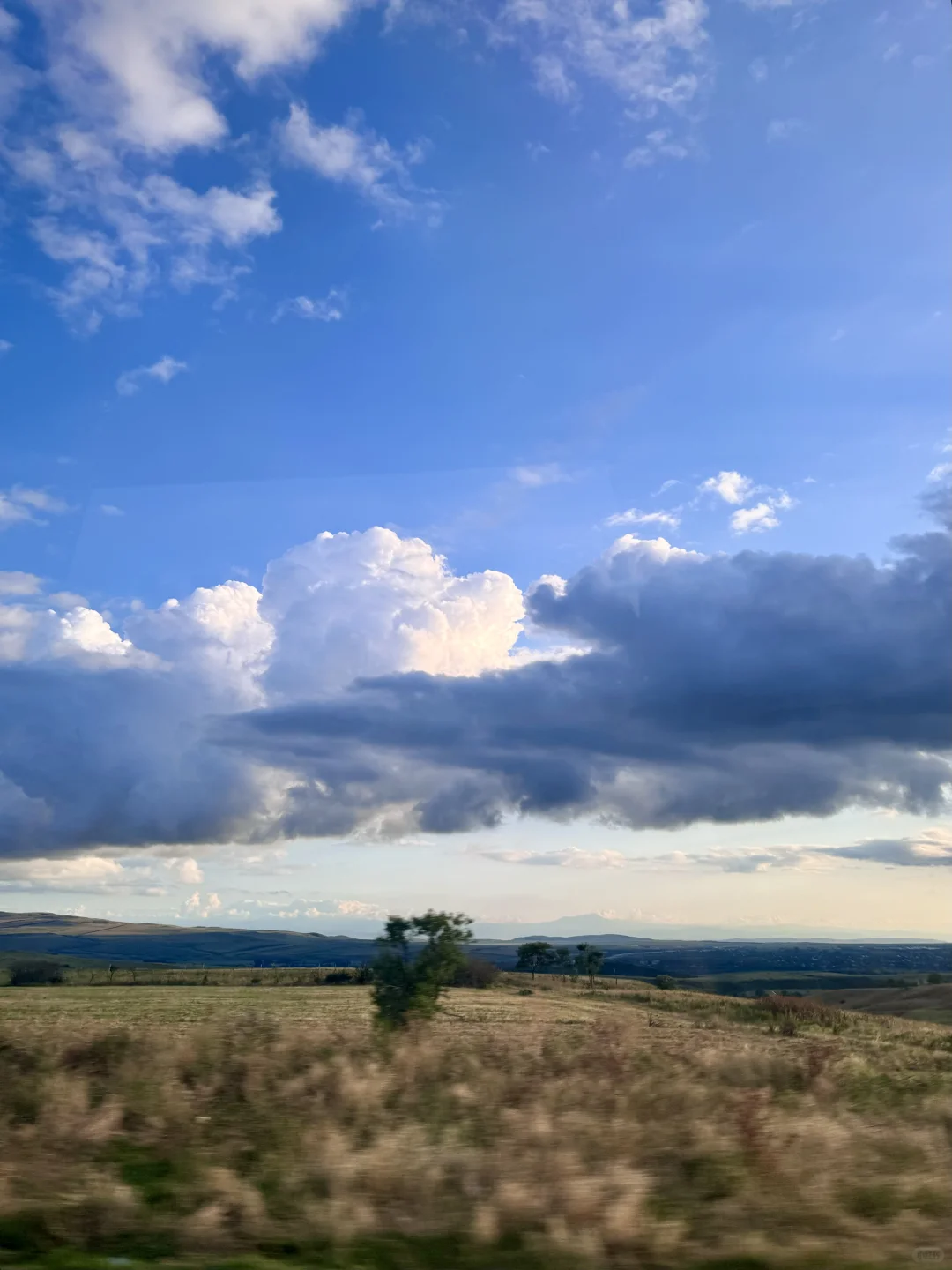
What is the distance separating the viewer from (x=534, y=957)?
13112cm

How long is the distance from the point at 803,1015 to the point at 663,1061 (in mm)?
30012

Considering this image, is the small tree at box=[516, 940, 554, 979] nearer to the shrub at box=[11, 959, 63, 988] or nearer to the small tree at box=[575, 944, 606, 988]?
the small tree at box=[575, 944, 606, 988]

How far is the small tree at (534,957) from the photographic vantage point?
426ft

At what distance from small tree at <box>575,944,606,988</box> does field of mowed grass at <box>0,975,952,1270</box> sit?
4494 inches

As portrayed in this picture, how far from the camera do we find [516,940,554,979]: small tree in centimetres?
12975

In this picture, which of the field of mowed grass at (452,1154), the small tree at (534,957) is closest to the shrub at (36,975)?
the small tree at (534,957)

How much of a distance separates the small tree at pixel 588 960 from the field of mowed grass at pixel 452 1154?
11415 centimetres

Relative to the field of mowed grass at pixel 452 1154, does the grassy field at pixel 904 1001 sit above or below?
below

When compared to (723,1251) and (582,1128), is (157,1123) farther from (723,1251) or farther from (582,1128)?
(723,1251)

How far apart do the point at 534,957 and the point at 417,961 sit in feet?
346

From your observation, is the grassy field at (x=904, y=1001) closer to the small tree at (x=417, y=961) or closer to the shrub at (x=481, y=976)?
the shrub at (x=481, y=976)

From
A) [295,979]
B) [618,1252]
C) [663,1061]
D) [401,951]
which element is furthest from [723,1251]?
[295,979]

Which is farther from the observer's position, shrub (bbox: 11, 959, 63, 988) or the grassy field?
shrub (bbox: 11, 959, 63, 988)

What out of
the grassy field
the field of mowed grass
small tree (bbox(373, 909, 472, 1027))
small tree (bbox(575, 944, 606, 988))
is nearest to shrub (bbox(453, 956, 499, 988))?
the grassy field
